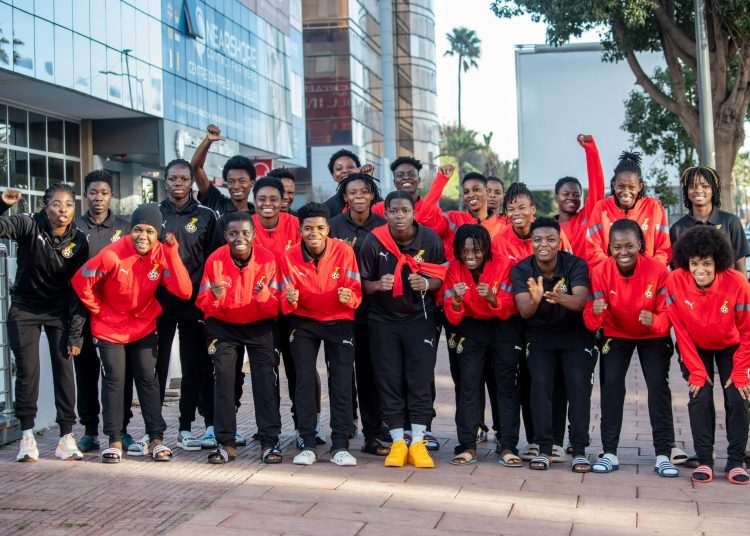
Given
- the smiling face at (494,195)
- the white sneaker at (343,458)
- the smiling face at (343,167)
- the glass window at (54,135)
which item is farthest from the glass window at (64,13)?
the white sneaker at (343,458)

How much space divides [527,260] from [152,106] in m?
23.8

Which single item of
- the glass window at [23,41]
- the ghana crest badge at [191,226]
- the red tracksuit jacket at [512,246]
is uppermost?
the glass window at [23,41]

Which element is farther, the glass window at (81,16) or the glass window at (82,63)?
the glass window at (81,16)

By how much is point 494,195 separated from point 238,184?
2177 millimetres

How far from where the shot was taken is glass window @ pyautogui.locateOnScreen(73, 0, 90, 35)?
25.0 m

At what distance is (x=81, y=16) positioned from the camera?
82.8 feet

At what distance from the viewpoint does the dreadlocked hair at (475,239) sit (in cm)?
704

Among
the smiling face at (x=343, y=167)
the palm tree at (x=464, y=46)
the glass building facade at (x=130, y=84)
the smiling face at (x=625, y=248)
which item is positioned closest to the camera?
the smiling face at (x=625, y=248)

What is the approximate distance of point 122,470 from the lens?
6750 millimetres

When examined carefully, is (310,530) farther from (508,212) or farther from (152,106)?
(152,106)

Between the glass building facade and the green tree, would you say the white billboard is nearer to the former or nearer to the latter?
the glass building facade

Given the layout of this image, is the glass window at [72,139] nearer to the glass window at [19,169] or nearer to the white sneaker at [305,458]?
the glass window at [19,169]

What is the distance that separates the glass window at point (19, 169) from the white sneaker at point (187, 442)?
19464mm

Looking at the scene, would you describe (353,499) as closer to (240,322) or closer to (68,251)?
(240,322)
